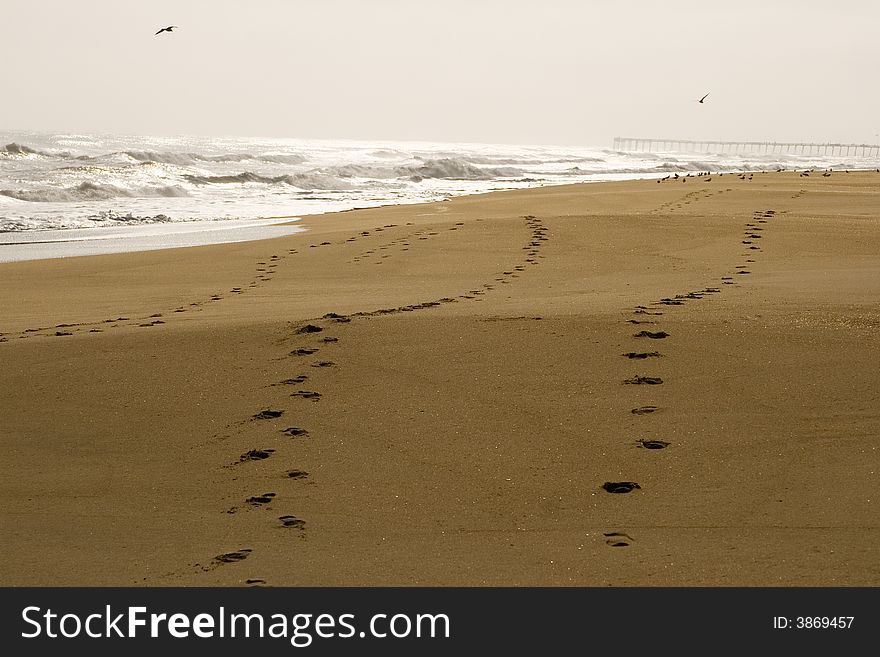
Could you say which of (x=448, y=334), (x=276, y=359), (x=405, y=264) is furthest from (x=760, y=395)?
(x=405, y=264)

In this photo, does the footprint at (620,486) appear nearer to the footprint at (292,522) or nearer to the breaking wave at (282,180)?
the footprint at (292,522)

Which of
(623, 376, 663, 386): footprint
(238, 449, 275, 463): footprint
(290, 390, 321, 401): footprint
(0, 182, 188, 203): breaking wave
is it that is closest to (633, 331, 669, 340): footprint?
(623, 376, 663, 386): footprint

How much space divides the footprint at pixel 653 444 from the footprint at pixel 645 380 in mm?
709

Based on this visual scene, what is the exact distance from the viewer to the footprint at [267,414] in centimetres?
443

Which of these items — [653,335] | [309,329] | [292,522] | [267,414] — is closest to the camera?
[292,522]

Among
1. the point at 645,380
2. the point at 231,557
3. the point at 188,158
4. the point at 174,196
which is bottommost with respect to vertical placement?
the point at 231,557

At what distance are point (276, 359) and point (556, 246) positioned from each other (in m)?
5.57

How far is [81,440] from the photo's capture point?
429 cm

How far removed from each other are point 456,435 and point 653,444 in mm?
820

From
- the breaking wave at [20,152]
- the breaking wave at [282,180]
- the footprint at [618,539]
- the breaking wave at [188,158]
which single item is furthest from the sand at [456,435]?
the breaking wave at [20,152]

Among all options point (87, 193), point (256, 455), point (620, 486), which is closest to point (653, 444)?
point (620, 486)

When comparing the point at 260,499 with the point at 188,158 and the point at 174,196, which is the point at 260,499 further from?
the point at 188,158

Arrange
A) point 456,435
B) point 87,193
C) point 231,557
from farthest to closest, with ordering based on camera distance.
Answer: point 87,193 → point 456,435 → point 231,557

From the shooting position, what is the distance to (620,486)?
354cm
